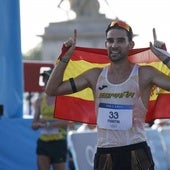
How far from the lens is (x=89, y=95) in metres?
7.05

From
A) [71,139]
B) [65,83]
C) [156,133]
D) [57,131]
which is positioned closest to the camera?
[65,83]

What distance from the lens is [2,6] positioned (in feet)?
36.8

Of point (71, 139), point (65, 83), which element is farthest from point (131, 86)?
point (71, 139)

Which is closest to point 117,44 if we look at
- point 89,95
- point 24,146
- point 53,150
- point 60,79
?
point 60,79

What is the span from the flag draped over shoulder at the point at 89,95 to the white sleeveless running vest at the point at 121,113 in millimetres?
1182

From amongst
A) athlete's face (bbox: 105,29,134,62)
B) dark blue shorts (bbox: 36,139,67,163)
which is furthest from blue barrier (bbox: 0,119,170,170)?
athlete's face (bbox: 105,29,134,62)

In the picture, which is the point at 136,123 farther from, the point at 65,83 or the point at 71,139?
the point at 71,139

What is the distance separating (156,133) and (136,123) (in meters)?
7.70

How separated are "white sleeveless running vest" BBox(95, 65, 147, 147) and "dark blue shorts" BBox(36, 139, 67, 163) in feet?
13.0

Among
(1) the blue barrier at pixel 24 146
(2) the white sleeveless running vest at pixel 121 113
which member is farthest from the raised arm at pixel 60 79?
(1) the blue barrier at pixel 24 146

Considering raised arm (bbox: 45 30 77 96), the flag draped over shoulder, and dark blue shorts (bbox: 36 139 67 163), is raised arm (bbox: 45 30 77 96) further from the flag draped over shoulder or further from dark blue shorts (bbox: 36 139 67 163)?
dark blue shorts (bbox: 36 139 67 163)

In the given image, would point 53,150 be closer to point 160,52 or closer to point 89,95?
point 89,95

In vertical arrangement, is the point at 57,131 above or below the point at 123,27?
below

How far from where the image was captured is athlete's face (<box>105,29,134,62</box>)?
5570mm
